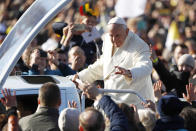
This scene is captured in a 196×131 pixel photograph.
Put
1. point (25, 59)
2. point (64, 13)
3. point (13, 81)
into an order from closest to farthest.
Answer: point (13, 81) < point (25, 59) < point (64, 13)

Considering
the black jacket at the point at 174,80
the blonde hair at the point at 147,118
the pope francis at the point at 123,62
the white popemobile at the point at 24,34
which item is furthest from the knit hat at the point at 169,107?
the black jacket at the point at 174,80

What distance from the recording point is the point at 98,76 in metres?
7.54

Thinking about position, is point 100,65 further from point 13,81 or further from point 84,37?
point 84,37

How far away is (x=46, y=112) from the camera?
18.7ft

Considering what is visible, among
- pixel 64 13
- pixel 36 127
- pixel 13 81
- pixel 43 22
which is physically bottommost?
pixel 36 127

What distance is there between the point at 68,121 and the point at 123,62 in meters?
2.02

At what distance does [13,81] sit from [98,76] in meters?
1.15

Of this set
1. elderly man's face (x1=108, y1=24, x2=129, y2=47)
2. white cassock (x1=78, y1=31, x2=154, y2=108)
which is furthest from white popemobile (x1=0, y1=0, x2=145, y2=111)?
elderly man's face (x1=108, y1=24, x2=129, y2=47)

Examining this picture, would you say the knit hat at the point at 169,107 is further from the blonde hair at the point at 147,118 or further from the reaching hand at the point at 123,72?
the reaching hand at the point at 123,72

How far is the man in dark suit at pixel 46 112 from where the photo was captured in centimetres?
566

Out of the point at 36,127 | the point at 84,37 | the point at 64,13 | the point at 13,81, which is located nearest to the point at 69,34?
the point at 84,37

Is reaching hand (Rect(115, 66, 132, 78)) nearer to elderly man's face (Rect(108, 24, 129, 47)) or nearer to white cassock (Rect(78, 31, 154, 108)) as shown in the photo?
white cassock (Rect(78, 31, 154, 108))

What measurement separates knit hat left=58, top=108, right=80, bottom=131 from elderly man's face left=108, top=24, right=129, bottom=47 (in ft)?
6.27

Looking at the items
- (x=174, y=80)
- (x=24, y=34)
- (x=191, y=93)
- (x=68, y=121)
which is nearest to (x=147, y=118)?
(x=68, y=121)
